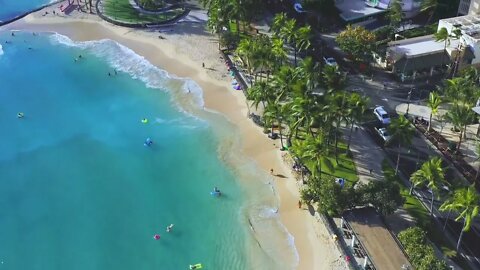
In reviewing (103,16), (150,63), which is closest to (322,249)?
(150,63)

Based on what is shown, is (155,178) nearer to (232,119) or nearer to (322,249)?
(232,119)

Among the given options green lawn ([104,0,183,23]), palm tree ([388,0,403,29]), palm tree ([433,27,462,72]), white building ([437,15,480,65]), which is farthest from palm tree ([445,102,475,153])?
green lawn ([104,0,183,23])

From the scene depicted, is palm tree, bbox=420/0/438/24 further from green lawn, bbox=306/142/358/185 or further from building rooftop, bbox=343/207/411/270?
building rooftop, bbox=343/207/411/270

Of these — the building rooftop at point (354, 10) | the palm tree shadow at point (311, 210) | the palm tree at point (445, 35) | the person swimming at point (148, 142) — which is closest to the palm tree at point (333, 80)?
the palm tree shadow at point (311, 210)

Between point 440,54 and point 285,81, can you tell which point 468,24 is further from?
point 285,81

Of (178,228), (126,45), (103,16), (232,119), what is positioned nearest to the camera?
(178,228)

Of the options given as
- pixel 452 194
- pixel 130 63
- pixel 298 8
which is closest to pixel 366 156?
pixel 452 194
